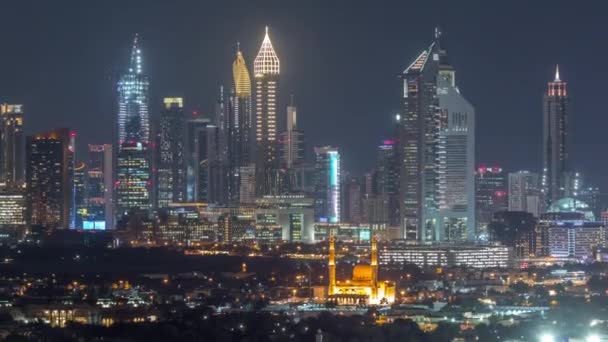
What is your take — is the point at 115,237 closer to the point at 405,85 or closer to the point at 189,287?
the point at 405,85

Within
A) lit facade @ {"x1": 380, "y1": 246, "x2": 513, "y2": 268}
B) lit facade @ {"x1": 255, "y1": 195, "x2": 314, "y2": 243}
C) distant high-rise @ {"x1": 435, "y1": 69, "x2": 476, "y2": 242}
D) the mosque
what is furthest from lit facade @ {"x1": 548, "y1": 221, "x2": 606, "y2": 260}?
the mosque

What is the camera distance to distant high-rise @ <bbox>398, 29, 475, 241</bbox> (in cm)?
9362

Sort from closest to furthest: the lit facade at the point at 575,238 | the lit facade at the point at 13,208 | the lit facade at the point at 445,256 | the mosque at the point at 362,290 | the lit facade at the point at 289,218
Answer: the mosque at the point at 362,290
the lit facade at the point at 445,256
the lit facade at the point at 575,238
the lit facade at the point at 13,208
the lit facade at the point at 289,218

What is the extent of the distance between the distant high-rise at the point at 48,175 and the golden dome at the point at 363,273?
36.6 meters

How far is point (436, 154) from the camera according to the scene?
9512cm

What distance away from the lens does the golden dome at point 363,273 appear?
60.2 metres

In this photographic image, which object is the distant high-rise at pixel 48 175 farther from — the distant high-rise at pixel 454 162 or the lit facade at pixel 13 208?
the distant high-rise at pixel 454 162

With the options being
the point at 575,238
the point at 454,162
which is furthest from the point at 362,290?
the point at 454,162

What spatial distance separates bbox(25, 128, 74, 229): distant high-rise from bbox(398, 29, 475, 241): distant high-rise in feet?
44.7

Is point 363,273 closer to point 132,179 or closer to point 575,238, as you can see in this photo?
point 575,238

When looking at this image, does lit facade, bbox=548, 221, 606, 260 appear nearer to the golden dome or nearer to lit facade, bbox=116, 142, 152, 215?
lit facade, bbox=116, 142, 152, 215

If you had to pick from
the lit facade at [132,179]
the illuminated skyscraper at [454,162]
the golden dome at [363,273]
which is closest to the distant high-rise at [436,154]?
the illuminated skyscraper at [454,162]

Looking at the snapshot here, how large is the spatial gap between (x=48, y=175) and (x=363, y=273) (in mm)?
37232

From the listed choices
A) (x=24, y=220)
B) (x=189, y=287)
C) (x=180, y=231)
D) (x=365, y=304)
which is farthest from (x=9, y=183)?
(x=365, y=304)
